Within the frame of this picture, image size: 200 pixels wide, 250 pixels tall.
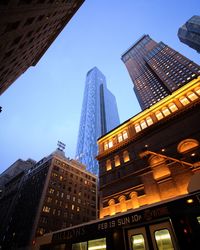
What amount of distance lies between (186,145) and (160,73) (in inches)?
4408

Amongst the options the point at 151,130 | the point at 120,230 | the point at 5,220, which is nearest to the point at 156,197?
the point at 120,230

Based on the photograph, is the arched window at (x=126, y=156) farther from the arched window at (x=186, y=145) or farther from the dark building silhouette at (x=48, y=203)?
the dark building silhouette at (x=48, y=203)

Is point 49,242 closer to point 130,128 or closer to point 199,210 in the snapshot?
point 199,210

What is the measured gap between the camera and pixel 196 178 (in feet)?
45.6

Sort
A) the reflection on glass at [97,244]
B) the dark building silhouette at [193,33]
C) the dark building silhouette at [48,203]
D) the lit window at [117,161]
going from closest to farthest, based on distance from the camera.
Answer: the reflection on glass at [97,244] < the lit window at [117,161] < the dark building silhouette at [48,203] < the dark building silhouette at [193,33]

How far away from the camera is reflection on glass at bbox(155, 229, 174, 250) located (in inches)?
503

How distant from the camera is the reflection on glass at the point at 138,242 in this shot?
1405 cm

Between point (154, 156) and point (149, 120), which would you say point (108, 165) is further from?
point (149, 120)

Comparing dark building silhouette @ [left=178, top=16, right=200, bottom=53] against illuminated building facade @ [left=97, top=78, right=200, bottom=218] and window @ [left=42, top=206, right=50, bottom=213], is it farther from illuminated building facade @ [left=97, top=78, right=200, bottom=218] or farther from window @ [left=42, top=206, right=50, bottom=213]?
window @ [left=42, top=206, right=50, bottom=213]

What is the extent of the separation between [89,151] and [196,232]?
177m

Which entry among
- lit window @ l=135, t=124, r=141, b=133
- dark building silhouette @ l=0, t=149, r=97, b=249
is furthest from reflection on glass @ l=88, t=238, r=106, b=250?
dark building silhouette @ l=0, t=149, r=97, b=249

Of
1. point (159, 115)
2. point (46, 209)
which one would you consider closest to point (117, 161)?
point (159, 115)

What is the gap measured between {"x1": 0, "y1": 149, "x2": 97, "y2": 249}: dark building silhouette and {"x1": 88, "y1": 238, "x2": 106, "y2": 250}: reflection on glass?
4467 cm

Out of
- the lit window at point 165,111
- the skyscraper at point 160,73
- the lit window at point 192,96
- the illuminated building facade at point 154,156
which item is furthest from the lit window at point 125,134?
the skyscraper at point 160,73
